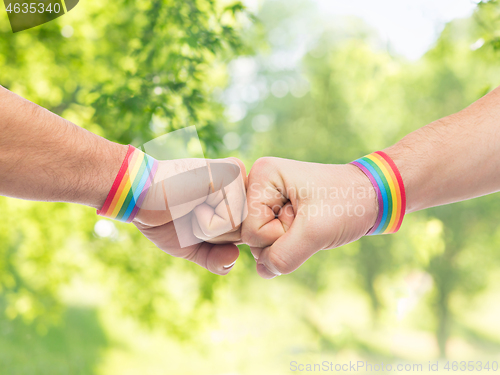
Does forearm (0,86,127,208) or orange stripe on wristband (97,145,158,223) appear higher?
forearm (0,86,127,208)

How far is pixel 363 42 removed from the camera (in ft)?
33.7

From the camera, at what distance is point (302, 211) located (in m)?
1.80

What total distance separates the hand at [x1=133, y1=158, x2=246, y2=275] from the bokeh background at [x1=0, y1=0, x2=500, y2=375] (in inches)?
56.2

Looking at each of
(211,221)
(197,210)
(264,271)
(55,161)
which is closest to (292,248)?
(264,271)

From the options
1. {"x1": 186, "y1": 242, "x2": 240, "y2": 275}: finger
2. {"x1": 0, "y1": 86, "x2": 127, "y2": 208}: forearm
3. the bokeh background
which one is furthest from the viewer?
the bokeh background

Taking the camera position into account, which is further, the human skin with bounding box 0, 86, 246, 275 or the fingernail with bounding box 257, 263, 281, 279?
the fingernail with bounding box 257, 263, 281, 279

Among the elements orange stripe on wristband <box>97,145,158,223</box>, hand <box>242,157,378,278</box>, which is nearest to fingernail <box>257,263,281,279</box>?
hand <box>242,157,378,278</box>

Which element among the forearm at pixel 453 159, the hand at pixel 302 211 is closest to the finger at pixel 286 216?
the hand at pixel 302 211

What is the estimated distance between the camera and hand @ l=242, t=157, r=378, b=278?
1770 mm

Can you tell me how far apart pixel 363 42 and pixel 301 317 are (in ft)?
27.8

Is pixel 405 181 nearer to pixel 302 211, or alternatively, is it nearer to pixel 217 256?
pixel 302 211

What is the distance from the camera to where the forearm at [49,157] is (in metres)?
1.52

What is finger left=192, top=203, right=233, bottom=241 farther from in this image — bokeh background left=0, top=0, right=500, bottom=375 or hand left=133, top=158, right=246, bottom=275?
bokeh background left=0, top=0, right=500, bottom=375

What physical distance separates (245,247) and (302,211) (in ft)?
10.5
